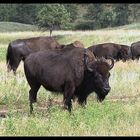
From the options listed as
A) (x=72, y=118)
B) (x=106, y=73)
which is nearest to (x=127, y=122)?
(x=72, y=118)

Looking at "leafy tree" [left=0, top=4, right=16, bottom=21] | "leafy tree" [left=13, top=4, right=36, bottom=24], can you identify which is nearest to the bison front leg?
"leafy tree" [left=0, top=4, right=16, bottom=21]

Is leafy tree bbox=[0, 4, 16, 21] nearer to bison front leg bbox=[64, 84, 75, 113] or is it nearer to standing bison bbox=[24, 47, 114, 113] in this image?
standing bison bbox=[24, 47, 114, 113]

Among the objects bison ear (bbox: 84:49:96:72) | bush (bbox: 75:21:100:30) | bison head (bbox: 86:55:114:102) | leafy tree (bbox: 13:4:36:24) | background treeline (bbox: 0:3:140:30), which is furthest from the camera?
leafy tree (bbox: 13:4:36:24)

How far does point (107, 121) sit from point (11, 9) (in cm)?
8714

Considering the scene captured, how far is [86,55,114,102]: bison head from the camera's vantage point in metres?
10.6

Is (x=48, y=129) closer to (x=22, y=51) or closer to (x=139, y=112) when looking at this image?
(x=139, y=112)

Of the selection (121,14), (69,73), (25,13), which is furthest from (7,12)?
(69,73)

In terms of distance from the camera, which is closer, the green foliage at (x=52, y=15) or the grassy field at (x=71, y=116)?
the grassy field at (x=71, y=116)

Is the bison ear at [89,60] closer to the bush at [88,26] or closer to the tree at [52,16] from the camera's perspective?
the tree at [52,16]

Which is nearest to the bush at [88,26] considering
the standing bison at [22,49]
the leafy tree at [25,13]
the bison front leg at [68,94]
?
the leafy tree at [25,13]

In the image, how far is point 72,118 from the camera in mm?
9016

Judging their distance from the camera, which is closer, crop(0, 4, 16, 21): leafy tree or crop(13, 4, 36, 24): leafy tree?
crop(0, 4, 16, 21): leafy tree

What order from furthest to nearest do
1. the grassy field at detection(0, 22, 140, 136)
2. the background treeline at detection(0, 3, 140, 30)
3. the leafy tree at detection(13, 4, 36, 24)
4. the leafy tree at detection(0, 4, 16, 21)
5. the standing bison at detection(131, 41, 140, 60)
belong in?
the leafy tree at detection(13, 4, 36, 24) → the leafy tree at detection(0, 4, 16, 21) → the background treeline at detection(0, 3, 140, 30) → the standing bison at detection(131, 41, 140, 60) → the grassy field at detection(0, 22, 140, 136)

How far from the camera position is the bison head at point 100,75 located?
10641 millimetres
